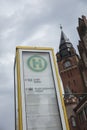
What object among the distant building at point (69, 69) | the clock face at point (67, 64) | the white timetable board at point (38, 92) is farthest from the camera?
the clock face at point (67, 64)

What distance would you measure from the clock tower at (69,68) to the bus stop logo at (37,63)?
51433mm

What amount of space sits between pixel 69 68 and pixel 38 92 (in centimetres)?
5818

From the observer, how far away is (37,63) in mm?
5754

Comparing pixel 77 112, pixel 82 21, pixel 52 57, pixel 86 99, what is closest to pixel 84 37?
pixel 82 21

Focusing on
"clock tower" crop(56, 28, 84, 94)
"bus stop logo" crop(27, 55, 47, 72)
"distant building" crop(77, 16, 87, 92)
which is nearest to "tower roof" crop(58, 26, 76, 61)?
"clock tower" crop(56, 28, 84, 94)

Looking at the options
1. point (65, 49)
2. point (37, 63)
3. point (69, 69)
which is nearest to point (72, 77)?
point (69, 69)

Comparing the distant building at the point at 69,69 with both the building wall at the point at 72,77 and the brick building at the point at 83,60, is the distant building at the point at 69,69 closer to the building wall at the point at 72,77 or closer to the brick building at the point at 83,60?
the building wall at the point at 72,77

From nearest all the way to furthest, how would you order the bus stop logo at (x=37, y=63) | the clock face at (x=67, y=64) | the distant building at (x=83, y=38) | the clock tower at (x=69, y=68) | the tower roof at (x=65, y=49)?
the bus stop logo at (x=37, y=63) < the distant building at (x=83, y=38) < the clock tower at (x=69, y=68) < the clock face at (x=67, y=64) < the tower roof at (x=65, y=49)

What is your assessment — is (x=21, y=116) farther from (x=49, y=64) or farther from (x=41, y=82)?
(x=49, y=64)

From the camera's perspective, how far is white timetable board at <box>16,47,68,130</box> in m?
4.82

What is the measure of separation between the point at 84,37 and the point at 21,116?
104 feet

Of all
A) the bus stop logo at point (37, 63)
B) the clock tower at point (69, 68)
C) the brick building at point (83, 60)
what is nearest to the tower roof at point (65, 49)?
the clock tower at point (69, 68)

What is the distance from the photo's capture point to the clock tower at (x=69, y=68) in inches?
2333

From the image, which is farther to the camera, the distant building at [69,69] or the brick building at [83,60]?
the distant building at [69,69]
